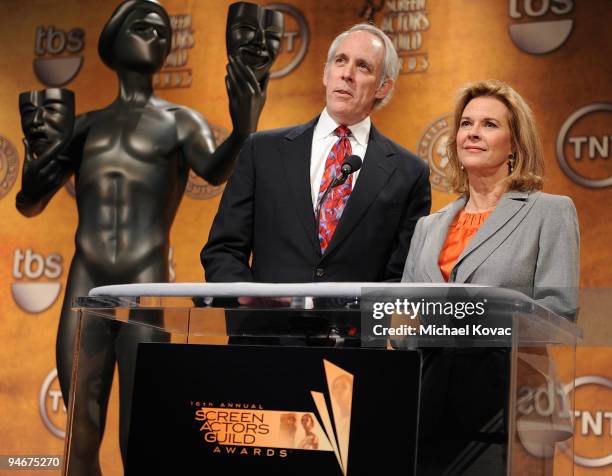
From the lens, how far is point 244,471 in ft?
4.58

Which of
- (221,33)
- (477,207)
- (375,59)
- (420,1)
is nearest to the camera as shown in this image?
(477,207)

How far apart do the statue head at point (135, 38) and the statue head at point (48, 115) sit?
10.4 inches

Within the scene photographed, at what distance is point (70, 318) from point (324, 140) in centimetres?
145

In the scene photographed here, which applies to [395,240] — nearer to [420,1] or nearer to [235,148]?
[235,148]

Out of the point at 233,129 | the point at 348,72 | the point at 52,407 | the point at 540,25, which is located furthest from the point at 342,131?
the point at 52,407

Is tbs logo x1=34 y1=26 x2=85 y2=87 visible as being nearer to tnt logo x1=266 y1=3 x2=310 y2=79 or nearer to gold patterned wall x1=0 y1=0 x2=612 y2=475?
gold patterned wall x1=0 y1=0 x2=612 y2=475

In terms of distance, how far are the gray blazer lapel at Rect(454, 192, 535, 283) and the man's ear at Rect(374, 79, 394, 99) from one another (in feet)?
2.24

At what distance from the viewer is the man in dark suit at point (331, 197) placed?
217 centimetres

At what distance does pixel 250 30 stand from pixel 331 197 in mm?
1050

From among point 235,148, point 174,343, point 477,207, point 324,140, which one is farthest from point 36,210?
point 174,343

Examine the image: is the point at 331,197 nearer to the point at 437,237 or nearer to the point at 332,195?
the point at 332,195

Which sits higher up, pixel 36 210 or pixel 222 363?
pixel 36 210

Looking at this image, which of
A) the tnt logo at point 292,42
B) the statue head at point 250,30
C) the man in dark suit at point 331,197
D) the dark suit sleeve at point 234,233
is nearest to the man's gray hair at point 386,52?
the man in dark suit at point 331,197

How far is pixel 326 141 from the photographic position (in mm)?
2398
